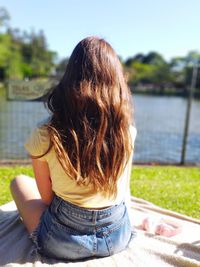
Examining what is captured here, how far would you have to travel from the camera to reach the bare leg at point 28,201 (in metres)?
2.46

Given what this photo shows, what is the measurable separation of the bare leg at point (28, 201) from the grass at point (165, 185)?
123 centimetres

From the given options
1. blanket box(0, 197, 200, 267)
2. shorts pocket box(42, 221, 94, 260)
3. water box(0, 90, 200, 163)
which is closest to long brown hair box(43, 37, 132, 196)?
shorts pocket box(42, 221, 94, 260)

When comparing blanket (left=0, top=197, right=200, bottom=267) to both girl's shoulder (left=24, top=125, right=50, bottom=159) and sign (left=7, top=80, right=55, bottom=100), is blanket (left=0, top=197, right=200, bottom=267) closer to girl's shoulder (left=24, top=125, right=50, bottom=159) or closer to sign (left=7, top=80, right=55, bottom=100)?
girl's shoulder (left=24, top=125, right=50, bottom=159)

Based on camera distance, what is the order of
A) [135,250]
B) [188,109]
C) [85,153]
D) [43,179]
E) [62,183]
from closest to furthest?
[85,153] → [62,183] → [43,179] → [135,250] → [188,109]

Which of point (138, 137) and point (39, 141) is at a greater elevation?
point (39, 141)

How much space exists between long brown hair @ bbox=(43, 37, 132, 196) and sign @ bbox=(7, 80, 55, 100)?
13.1ft

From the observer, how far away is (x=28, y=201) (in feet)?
8.38

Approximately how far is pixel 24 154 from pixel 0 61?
3960cm

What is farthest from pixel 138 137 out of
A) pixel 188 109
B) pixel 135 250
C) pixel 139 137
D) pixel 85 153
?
pixel 85 153

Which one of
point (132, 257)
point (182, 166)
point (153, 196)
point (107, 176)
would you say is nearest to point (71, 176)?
point (107, 176)

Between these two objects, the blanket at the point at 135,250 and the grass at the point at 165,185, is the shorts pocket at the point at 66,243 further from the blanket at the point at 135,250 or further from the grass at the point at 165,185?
the grass at the point at 165,185

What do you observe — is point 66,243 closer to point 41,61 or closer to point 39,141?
point 39,141

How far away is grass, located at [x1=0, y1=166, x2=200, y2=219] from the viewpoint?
161 inches

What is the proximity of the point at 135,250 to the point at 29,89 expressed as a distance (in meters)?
4.17
